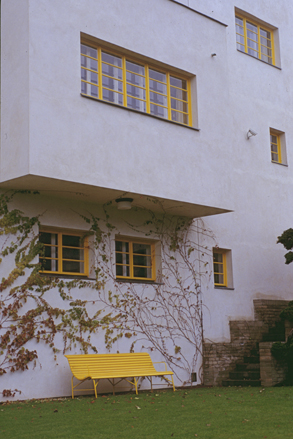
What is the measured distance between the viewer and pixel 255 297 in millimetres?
15445

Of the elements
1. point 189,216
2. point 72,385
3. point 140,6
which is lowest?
point 72,385

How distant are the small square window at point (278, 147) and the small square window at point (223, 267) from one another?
382 centimetres

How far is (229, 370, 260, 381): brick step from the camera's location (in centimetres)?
1330

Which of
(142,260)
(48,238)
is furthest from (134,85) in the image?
(142,260)

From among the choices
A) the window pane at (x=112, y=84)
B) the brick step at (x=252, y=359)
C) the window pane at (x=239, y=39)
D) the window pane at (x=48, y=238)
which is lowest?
the brick step at (x=252, y=359)

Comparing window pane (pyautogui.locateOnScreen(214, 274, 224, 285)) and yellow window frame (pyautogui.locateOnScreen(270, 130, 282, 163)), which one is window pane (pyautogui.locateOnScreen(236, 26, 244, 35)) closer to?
yellow window frame (pyautogui.locateOnScreen(270, 130, 282, 163))

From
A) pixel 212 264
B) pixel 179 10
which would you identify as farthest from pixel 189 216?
pixel 179 10

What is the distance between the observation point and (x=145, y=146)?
11.9 metres

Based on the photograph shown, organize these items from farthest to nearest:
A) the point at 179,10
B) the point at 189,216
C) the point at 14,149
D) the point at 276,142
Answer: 1. the point at 276,142
2. the point at 189,216
3. the point at 179,10
4. the point at 14,149

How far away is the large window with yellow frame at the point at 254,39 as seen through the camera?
17.0 metres

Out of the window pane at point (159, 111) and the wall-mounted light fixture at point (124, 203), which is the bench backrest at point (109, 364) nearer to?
the wall-mounted light fixture at point (124, 203)

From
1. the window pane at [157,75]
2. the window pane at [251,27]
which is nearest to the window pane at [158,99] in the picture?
the window pane at [157,75]

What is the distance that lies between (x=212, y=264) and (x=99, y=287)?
11.4 ft

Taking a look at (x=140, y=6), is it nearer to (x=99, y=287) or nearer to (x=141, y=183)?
(x=141, y=183)
